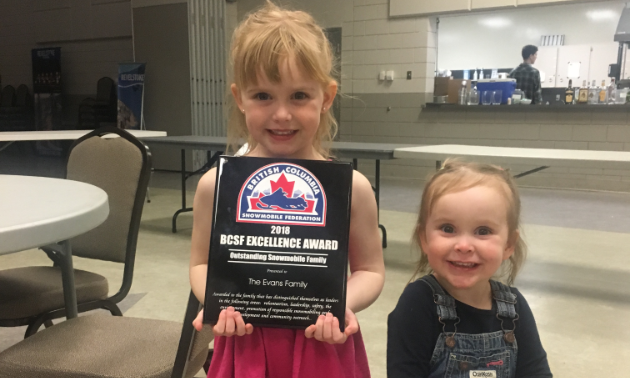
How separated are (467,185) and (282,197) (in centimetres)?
37

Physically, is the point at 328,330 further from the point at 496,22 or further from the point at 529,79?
the point at 496,22

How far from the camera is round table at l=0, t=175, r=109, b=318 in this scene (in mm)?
883

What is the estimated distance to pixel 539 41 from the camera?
8469 millimetres

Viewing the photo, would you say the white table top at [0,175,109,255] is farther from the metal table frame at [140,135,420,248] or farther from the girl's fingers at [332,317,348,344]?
the metal table frame at [140,135,420,248]

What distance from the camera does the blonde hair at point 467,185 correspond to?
985 mm

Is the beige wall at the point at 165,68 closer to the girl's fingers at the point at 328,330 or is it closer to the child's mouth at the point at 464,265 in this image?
the child's mouth at the point at 464,265

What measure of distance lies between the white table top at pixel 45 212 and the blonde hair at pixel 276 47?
1.36ft

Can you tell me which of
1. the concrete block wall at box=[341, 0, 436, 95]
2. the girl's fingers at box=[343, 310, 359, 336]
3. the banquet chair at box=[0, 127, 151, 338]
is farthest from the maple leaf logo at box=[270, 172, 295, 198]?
the concrete block wall at box=[341, 0, 436, 95]

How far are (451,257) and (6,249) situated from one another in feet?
2.52

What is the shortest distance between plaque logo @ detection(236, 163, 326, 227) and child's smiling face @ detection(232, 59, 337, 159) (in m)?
0.10

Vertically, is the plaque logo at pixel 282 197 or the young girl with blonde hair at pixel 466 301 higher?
the plaque logo at pixel 282 197

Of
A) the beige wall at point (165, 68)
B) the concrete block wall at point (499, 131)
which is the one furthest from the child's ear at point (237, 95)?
the beige wall at point (165, 68)

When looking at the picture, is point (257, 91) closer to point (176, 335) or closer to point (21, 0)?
point (176, 335)

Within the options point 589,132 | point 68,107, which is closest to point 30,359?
point 589,132
